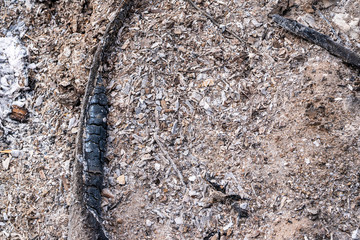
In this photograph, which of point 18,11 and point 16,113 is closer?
point 16,113

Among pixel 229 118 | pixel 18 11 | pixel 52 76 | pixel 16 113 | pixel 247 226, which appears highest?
pixel 18 11

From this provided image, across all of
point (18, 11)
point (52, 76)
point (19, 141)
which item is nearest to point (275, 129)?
point (52, 76)

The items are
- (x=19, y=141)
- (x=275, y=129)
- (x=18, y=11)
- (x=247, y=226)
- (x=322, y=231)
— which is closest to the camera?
(x=322, y=231)

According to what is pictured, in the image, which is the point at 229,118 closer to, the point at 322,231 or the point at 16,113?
the point at 322,231

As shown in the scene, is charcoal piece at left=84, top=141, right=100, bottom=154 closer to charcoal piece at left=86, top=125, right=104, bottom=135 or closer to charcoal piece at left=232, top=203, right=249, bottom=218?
charcoal piece at left=86, top=125, right=104, bottom=135

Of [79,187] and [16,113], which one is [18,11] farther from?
[79,187]

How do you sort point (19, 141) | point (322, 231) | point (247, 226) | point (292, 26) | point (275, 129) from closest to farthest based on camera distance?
point (322, 231) → point (247, 226) → point (275, 129) → point (292, 26) → point (19, 141)

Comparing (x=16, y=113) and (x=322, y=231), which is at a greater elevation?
(x=16, y=113)

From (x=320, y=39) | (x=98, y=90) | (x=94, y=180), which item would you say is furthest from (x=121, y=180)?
(x=320, y=39)

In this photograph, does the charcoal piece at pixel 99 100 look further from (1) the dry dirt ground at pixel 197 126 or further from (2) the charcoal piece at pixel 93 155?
(2) the charcoal piece at pixel 93 155
